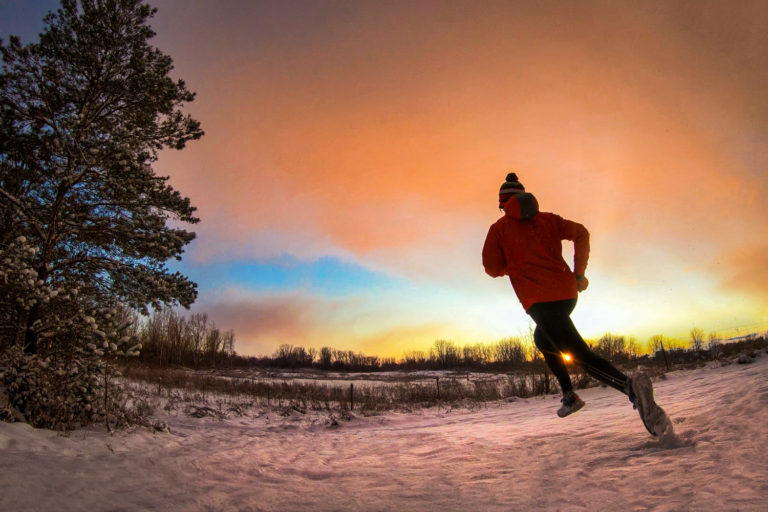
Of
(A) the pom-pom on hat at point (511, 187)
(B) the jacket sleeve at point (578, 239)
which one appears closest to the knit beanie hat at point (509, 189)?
(A) the pom-pom on hat at point (511, 187)

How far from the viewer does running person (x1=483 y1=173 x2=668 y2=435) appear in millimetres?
2969

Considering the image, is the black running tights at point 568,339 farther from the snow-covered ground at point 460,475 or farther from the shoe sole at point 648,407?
the snow-covered ground at point 460,475

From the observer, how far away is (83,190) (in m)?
6.93

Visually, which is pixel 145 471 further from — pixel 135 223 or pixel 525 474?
pixel 135 223

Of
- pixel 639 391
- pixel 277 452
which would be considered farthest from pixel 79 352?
pixel 639 391

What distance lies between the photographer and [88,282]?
6.98m

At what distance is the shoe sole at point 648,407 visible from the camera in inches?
99.1

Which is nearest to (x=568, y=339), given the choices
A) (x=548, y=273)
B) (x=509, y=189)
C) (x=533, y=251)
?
A: (x=548, y=273)

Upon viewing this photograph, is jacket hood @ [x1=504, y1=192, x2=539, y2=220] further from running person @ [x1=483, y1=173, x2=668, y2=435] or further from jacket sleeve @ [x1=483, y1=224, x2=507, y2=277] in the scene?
jacket sleeve @ [x1=483, y1=224, x2=507, y2=277]

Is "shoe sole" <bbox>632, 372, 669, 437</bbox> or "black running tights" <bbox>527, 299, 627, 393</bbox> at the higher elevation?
"black running tights" <bbox>527, 299, 627, 393</bbox>

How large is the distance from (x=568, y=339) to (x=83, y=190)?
27.4ft

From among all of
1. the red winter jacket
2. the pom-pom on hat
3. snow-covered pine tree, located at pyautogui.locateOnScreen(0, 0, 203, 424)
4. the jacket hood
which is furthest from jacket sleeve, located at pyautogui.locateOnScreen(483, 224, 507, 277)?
snow-covered pine tree, located at pyautogui.locateOnScreen(0, 0, 203, 424)

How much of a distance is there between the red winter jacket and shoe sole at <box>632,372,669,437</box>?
0.77 meters

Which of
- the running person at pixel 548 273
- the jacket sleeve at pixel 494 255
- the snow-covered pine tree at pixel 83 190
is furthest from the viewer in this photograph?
the snow-covered pine tree at pixel 83 190
